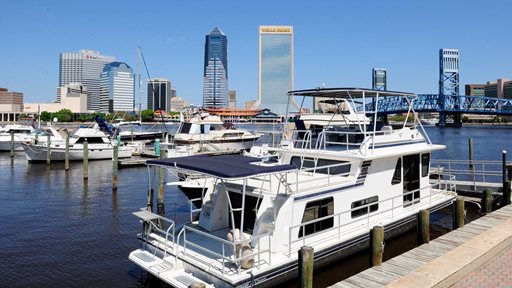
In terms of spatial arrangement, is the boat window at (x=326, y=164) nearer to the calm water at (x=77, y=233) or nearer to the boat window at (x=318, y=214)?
the boat window at (x=318, y=214)

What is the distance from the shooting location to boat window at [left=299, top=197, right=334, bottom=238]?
459 inches

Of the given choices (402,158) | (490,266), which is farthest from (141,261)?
(402,158)

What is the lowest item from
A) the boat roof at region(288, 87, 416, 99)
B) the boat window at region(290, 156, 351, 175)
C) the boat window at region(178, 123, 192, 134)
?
the boat window at region(290, 156, 351, 175)

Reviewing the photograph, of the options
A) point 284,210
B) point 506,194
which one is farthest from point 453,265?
point 506,194

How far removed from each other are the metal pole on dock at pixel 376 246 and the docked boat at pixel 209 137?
34.0 meters

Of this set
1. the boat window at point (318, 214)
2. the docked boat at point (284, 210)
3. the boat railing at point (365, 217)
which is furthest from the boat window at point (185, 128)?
the boat window at point (318, 214)


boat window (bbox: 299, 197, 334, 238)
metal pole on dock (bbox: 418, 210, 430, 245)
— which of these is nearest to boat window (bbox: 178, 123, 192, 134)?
boat window (bbox: 299, 197, 334, 238)

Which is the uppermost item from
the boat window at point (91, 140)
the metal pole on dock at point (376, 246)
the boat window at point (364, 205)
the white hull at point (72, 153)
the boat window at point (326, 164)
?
the boat window at point (91, 140)

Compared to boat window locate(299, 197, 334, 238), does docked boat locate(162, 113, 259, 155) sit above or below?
above

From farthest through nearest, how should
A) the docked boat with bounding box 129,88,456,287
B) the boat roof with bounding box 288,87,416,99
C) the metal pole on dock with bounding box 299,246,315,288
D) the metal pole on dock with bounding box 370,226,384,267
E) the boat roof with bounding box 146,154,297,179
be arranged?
1. the boat roof with bounding box 288,87,416,99
2. the metal pole on dock with bounding box 370,226,384,267
3. the docked boat with bounding box 129,88,456,287
4. the boat roof with bounding box 146,154,297,179
5. the metal pole on dock with bounding box 299,246,315,288

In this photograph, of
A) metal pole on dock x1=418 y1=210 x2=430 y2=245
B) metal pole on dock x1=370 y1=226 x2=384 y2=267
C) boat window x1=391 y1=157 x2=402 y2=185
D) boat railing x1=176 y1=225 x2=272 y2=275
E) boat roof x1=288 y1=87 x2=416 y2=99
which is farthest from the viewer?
boat window x1=391 y1=157 x2=402 y2=185

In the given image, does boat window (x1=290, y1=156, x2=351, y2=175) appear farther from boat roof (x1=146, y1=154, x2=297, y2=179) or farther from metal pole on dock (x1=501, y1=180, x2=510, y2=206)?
metal pole on dock (x1=501, y1=180, x2=510, y2=206)

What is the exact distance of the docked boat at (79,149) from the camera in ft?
131

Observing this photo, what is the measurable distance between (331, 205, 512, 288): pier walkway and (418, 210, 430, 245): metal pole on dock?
0.44 meters
